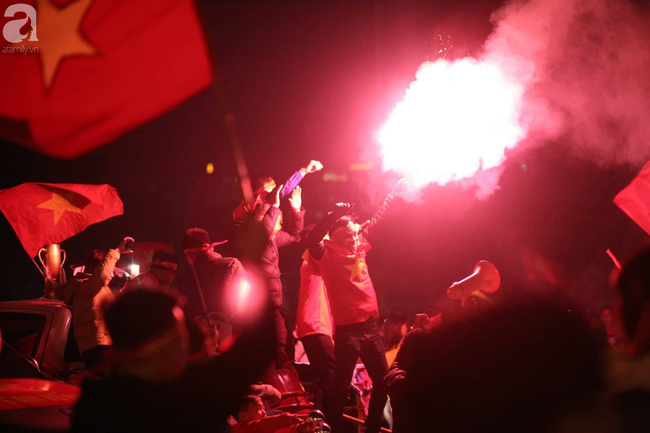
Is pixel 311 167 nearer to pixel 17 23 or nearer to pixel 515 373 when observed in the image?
pixel 515 373

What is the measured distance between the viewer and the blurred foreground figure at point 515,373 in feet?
7.08

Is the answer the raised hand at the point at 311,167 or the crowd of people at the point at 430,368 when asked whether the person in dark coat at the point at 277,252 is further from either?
the crowd of people at the point at 430,368

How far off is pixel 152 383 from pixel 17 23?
749 cm

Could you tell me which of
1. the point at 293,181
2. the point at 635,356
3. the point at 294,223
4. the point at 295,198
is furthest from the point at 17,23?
the point at 635,356

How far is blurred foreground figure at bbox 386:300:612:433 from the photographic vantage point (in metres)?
2.16

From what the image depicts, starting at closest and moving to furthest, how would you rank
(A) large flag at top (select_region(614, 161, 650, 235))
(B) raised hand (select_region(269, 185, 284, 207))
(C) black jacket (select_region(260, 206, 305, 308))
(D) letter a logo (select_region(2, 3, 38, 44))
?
1. (A) large flag at top (select_region(614, 161, 650, 235))
2. (C) black jacket (select_region(260, 206, 305, 308))
3. (B) raised hand (select_region(269, 185, 284, 207))
4. (D) letter a logo (select_region(2, 3, 38, 44))

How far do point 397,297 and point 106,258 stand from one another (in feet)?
58.3

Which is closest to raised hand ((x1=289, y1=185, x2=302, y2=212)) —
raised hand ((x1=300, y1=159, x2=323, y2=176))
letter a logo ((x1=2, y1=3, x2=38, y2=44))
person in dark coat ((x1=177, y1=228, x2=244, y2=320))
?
raised hand ((x1=300, y1=159, x2=323, y2=176))

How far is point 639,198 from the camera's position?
4.91 metres

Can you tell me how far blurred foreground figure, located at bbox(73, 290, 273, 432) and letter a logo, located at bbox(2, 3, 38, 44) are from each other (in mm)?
7180

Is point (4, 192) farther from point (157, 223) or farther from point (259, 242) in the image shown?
point (157, 223)

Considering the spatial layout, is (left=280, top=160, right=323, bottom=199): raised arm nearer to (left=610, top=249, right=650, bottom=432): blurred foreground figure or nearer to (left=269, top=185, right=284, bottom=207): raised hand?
(left=269, top=185, right=284, bottom=207): raised hand

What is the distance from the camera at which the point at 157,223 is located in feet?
53.6

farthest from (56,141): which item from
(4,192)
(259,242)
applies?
(259,242)
